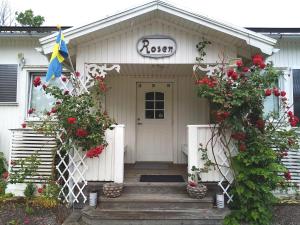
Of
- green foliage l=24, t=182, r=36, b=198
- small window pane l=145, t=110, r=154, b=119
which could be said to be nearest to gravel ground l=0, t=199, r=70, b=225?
green foliage l=24, t=182, r=36, b=198

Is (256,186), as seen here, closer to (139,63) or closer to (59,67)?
(139,63)

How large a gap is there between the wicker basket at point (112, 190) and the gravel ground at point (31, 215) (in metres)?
0.81

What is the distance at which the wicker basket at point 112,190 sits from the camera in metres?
4.17

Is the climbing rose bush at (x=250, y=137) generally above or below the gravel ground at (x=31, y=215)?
above

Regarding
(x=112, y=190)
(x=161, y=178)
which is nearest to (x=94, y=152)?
(x=112, y=190)

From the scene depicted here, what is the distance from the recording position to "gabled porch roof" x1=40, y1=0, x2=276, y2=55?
14.4 feet

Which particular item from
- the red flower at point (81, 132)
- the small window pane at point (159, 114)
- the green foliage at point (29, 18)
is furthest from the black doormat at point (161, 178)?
the green foliage at point (29, 18)

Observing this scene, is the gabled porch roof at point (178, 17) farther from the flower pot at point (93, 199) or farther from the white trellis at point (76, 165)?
the flower pot at point (93, 199)

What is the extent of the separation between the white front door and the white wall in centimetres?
257

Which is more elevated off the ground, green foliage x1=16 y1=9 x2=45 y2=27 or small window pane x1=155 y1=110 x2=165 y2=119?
green foliage x1=16 y1=9 x2=45 y2=27

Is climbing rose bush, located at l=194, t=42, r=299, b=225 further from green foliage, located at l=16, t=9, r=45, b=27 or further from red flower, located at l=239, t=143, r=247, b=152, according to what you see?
green foliage, located at l=16, t=9, r=45, b=27

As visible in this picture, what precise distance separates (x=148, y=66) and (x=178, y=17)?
1.22 m

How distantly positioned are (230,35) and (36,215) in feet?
14.8

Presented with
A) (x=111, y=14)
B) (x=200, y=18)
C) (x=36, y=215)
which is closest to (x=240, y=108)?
(x=200, y=18)
